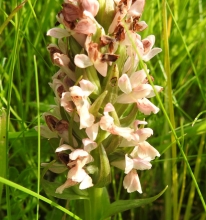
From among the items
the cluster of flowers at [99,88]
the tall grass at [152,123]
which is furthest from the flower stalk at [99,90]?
the tall grass at [152,123]

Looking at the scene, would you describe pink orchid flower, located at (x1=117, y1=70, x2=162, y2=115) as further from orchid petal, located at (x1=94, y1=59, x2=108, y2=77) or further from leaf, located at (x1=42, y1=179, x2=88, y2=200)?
leaf, located at (x1=42, y1=179, x2=88, y2=200)

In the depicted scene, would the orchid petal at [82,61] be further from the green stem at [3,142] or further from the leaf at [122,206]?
the leaf at [122,206]

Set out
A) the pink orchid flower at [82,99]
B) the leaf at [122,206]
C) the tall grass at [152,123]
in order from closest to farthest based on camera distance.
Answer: the pink orchid flower at [82,99] < the leaf at [122,206] < the tall grass at [152,123]

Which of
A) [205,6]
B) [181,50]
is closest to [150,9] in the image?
[181,50]

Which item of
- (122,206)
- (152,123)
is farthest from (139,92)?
(152,123)

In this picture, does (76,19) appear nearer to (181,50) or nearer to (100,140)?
(100,140)
